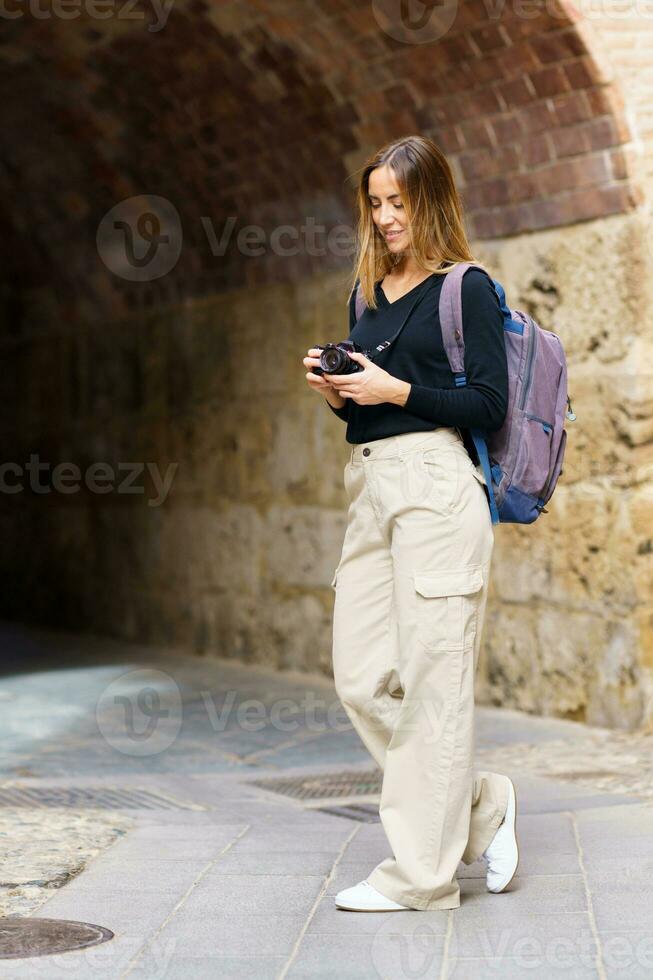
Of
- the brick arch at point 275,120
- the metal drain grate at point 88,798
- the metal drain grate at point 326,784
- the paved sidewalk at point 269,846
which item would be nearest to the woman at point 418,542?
the paved sidewalk at point 269,846

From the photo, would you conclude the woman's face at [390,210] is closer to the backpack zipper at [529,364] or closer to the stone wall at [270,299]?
the backpack zipper at [529,364]

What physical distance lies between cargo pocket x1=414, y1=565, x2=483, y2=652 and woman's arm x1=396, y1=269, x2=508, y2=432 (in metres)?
0.32

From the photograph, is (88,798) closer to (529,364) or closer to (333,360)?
(333,360)

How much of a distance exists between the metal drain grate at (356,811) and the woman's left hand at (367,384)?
169 cm

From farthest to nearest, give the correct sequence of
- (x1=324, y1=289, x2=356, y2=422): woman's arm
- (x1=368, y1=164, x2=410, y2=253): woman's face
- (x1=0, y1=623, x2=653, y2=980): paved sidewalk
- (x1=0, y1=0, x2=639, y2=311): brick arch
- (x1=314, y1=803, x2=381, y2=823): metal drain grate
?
(x1=0, y1=0, x2=639, y2=311): brick arch < (x1=314, y1=803, x2=381, y2=823): metal drain grate < (x1=324, y1=289, x2=356, y2=422): woman's arm < (x1=368, y1=164, x2=410, y2=253): woman's face < (x1=0, y1=623, x2=653, y2=980): paved sidewalk

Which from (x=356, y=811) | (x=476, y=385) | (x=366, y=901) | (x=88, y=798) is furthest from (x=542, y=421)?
(x=88, y=798)

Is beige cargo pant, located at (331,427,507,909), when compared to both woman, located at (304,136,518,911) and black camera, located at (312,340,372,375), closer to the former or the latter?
woman, located at (304,136,518,911)

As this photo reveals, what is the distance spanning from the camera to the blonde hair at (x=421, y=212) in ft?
10.5

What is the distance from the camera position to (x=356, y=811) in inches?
181

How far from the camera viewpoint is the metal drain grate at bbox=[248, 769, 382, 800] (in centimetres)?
494

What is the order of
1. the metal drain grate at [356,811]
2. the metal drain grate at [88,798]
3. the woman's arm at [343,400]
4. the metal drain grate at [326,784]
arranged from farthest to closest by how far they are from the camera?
the metal drain grate at [326,784] → the metal drain grate at [88,798] → the metal drain grate at [356,811] → the woman's arm at [343,400]

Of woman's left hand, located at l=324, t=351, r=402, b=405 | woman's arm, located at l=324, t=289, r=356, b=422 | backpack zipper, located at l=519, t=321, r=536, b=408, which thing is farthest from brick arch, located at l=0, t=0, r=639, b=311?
woman's left hand, located at l=324, t=351, r=402, b=405

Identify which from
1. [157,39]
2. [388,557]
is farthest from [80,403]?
[388,557]

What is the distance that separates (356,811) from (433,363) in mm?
1862
